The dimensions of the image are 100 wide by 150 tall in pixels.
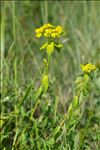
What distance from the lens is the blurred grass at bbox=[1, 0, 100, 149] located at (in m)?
2.19

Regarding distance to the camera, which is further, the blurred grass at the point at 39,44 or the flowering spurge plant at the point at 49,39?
the blurred grass at the point at 39,44

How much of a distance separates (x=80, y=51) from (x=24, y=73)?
0.54m

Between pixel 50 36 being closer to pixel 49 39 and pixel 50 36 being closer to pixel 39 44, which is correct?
pixel 49 39

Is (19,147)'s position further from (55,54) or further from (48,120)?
(55,54)

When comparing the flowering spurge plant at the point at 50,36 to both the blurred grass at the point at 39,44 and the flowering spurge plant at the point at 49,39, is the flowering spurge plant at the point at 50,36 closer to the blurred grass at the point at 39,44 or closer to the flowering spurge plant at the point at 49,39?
the flowering spurge plant at the point at 49,39

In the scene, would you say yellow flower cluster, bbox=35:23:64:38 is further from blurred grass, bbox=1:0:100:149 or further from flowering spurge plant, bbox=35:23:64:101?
blurred grass, bbox=1:0:100:149

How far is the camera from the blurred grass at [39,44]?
219cm

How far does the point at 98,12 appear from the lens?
3299mm

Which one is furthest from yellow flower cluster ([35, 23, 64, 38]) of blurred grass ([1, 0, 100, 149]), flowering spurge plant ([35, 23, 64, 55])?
blurred grass ([1, 0, 100, 149])

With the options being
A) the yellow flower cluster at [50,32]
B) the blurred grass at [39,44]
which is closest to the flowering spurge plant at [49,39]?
the yellow flower cluster at [50,32]

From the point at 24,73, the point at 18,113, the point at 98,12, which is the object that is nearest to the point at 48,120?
the point at 18,113

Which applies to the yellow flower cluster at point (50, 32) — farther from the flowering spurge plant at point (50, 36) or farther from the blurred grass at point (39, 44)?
the blurred grass at point (39, 44)

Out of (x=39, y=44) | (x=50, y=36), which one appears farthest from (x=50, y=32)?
(x=39, y=44)

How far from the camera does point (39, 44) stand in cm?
312
